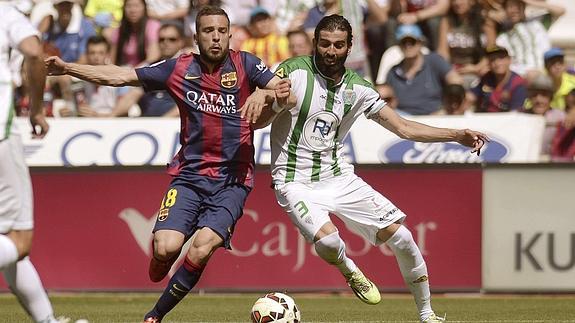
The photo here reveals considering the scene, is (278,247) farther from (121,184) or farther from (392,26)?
(392,26)

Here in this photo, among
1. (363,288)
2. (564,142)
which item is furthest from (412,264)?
(564,142)

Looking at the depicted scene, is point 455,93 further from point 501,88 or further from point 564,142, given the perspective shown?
point 564,142

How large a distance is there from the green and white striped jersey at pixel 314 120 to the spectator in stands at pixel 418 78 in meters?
Answer: 6.14

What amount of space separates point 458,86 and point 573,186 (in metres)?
2.59

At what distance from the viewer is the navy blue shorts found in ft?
31.7

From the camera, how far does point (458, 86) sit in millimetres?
16500

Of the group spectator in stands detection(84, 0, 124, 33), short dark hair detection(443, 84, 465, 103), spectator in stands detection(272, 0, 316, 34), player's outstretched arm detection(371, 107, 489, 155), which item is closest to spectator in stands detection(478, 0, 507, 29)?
short dark hair detection(443, 84, 465, 103)

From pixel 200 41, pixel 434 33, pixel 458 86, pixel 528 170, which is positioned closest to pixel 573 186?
pixel 528 170

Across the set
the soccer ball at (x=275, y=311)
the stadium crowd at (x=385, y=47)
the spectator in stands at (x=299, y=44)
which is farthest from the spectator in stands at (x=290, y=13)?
the soccer ball at (x=275, y=311)

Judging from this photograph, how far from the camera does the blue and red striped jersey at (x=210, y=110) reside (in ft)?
32.6

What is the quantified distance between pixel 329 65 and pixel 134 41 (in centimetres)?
793

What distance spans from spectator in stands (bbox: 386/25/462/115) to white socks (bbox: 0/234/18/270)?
9.12 meters

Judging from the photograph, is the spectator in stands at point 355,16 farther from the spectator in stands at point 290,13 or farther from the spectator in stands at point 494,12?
the spectator in stands at point 494,12

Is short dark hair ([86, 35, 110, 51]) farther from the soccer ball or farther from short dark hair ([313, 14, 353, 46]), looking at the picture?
the soccer ball
